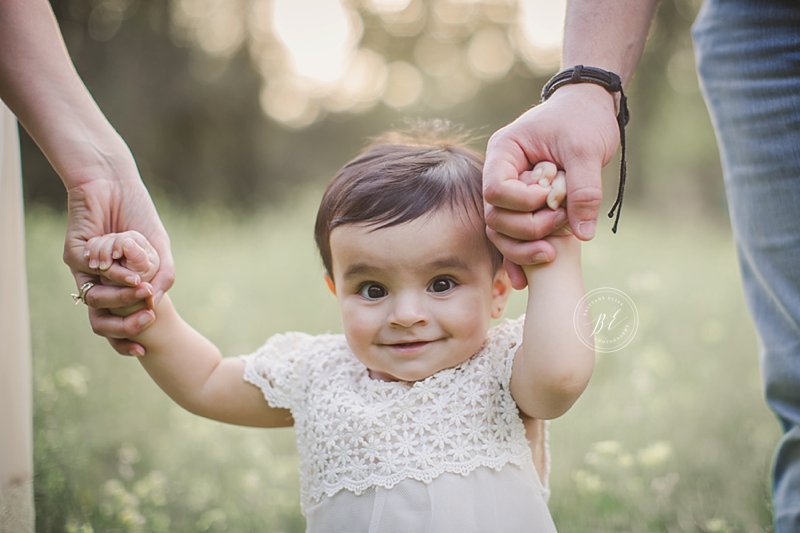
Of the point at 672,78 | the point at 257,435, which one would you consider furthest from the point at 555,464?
the point at 672,78

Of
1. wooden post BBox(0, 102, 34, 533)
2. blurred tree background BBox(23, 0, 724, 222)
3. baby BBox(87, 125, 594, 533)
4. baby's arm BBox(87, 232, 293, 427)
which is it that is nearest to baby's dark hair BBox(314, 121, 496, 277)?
baby BBox(87, 125, 594, 533)

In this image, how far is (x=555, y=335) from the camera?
168 centimetres

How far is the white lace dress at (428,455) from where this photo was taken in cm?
179

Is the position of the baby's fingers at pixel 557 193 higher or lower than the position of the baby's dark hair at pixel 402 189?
lower

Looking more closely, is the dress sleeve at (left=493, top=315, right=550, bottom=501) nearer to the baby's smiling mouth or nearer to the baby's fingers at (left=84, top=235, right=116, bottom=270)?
the baby's smiling mouth

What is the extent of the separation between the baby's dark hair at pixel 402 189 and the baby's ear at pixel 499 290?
32 mm

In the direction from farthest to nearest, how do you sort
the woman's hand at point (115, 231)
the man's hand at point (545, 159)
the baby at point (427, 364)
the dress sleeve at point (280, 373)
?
1. the dress sleeve at point (280, 373)
2. the woman's hand at point (115, 231)
3. the baby at point (427, 364)
4. the man's hand at point (545, 159)

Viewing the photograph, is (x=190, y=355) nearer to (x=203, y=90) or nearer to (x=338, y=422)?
(x=338, y=422)

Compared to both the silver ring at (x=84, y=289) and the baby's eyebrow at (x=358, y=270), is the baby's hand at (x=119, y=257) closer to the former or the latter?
the silver ring at (x=84, y=289)

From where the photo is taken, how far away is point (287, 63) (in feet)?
64.8

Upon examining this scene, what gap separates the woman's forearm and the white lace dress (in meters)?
0.89

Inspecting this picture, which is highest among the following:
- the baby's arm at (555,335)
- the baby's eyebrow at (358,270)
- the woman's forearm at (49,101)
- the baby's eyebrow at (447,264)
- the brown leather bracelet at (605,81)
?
the woman's forearm at (49,101)

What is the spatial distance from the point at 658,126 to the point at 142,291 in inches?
784

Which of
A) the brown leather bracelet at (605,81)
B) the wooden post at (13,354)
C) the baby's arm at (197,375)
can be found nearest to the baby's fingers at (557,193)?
the brown leather bracelet at (605,81)
